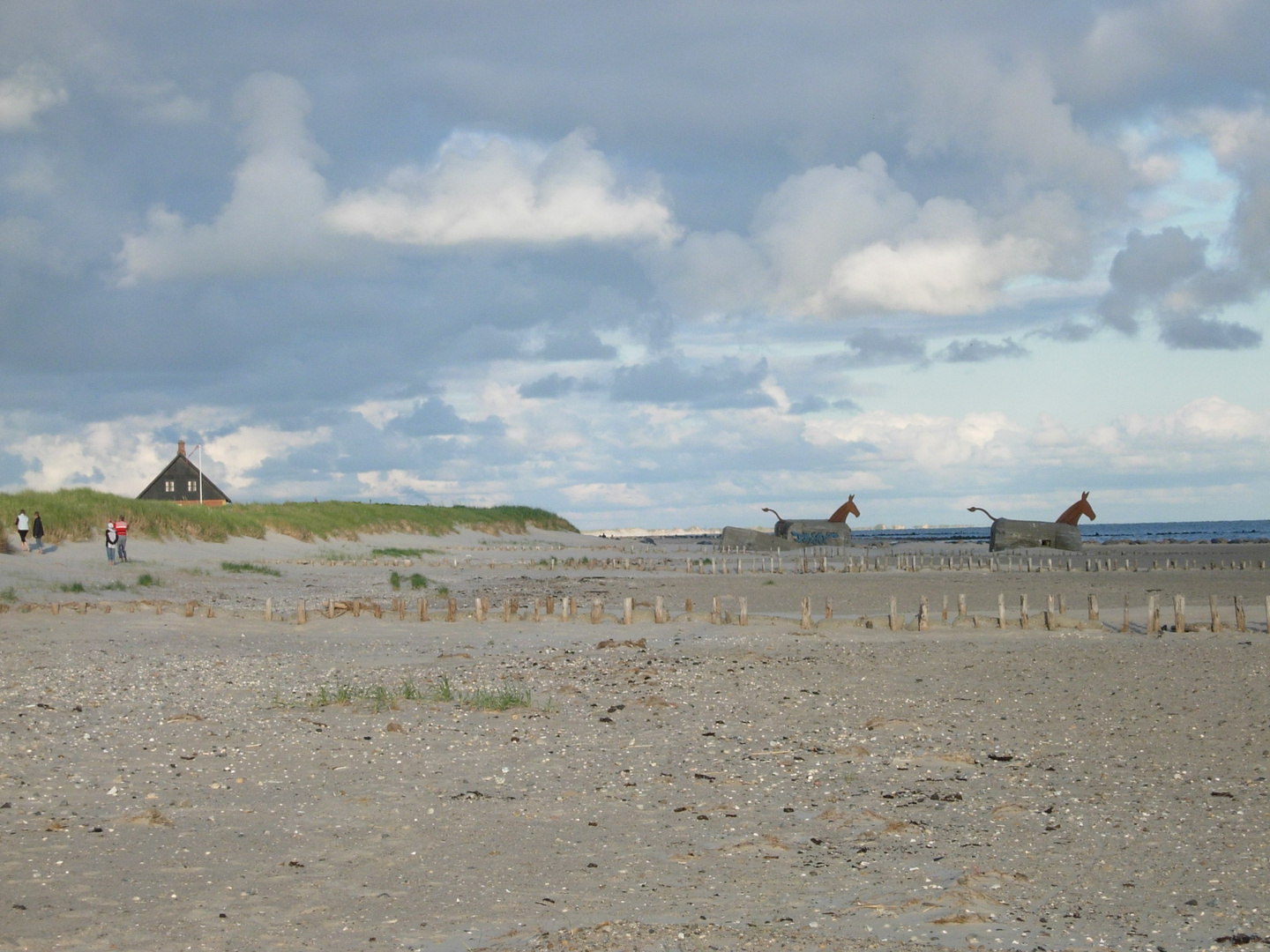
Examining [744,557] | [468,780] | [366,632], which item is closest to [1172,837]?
[468,780]

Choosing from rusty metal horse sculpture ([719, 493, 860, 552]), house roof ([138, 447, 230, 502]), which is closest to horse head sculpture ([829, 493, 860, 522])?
rusty metal horse sculpture ([719, 493, 860, 552])

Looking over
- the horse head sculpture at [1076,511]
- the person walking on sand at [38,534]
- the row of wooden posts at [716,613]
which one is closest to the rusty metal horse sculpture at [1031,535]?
the horse head sculpture at [1076,511]

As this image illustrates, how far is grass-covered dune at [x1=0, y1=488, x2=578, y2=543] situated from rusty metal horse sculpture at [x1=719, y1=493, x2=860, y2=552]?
17.8 metres

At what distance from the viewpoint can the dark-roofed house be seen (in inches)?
2749

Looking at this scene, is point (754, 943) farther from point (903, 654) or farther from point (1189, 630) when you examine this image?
point (1189, 630)

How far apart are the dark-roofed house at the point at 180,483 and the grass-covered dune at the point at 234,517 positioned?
7.03m

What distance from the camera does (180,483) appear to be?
2776 inches

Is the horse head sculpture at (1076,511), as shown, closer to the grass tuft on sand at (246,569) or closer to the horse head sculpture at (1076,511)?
the horse head sculpture at (1076,511)

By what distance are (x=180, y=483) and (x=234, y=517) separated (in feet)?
72.4

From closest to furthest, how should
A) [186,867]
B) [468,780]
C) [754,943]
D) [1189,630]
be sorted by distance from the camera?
[754,943]
[186,867]
[468,780]
[1189,630]

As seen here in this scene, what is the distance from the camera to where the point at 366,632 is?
22703mm

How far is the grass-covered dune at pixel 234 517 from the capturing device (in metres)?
38.7

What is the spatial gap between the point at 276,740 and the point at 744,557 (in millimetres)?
53976

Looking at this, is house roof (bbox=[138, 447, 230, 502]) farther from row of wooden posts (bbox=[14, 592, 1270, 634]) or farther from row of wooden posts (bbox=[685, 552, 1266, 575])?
row of wooden posts (bbox=[14, 592, 1270, 634])
